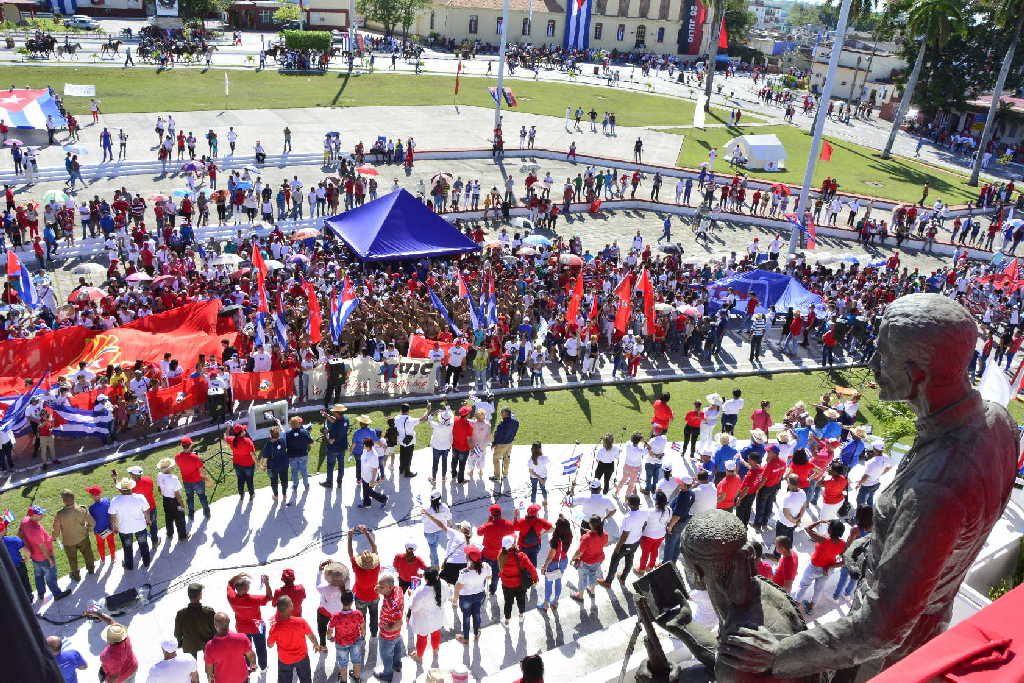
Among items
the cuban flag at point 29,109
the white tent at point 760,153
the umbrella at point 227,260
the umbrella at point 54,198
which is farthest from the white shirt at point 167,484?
the white tent at point 760,153

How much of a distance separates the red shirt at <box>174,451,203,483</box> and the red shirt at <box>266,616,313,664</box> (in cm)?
452

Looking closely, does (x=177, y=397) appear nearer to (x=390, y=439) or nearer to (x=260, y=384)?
(x=260, y=384)

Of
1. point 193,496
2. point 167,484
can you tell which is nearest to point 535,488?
point 193,496

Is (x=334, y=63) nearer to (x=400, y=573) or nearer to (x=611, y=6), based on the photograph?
(x=611, y=6)

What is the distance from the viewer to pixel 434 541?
11.3 metres

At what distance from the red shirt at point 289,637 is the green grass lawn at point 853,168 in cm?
4254

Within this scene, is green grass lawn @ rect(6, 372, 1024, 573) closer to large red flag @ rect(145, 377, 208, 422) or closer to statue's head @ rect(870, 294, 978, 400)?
large red flag @ rect(145, 377, 208, 422)

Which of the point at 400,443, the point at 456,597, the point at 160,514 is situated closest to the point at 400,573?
the point at 456,597

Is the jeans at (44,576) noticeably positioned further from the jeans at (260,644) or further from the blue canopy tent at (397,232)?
the blue canopy tent at (397,232)

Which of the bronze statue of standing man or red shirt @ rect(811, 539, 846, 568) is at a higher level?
the bronze statue of standing man

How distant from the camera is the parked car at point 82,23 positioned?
210 ft

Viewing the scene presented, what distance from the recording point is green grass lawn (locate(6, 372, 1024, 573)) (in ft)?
45.8

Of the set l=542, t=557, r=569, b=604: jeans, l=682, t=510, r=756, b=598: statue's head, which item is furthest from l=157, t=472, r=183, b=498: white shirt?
l=682, t=510, r=756, b=598: statue's head

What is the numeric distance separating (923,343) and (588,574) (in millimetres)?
8264
